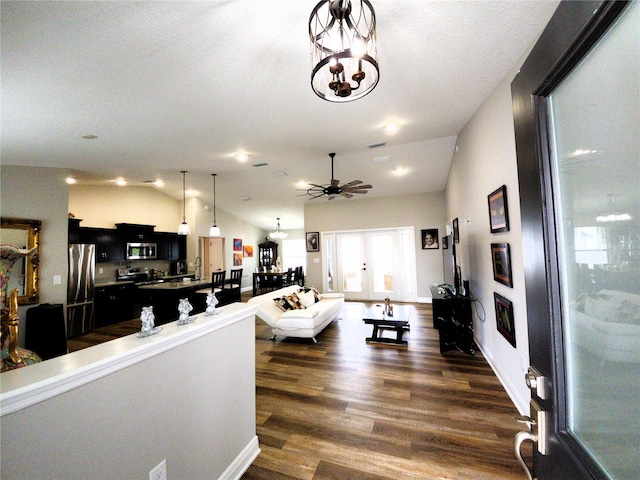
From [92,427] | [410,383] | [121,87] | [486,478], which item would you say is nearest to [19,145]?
[121,87]

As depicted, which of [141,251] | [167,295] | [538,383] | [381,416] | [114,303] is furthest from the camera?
[141,251]

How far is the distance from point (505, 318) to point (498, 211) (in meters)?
1.07

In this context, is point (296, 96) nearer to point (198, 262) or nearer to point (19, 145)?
point (19, 145)

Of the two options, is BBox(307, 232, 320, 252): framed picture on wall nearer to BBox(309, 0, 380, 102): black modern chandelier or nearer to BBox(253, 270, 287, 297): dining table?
BBox(253, 270, 287, 297): dining table

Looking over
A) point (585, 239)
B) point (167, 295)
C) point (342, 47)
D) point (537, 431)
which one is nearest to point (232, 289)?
point (167, 295)

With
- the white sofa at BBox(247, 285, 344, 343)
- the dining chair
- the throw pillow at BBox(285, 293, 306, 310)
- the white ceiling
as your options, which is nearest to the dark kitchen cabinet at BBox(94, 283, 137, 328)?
the dining chair

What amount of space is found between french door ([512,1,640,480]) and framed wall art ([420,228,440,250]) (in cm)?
647

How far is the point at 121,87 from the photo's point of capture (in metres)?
2.28

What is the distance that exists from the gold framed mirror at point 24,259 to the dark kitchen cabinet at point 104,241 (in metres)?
1.57

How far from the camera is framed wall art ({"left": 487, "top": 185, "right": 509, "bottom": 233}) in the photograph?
2.41 metres

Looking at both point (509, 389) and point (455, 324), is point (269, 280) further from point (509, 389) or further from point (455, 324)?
point (509, 389)

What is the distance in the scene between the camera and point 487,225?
3010mm

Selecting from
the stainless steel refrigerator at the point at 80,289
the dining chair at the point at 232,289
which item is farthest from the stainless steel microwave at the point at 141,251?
the dining chair at the point at 232,289

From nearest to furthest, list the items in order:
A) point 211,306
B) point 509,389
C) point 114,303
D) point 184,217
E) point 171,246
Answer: point 211,306 < point 509,389 < point 114,303 < point 171,246 < point 184,217
